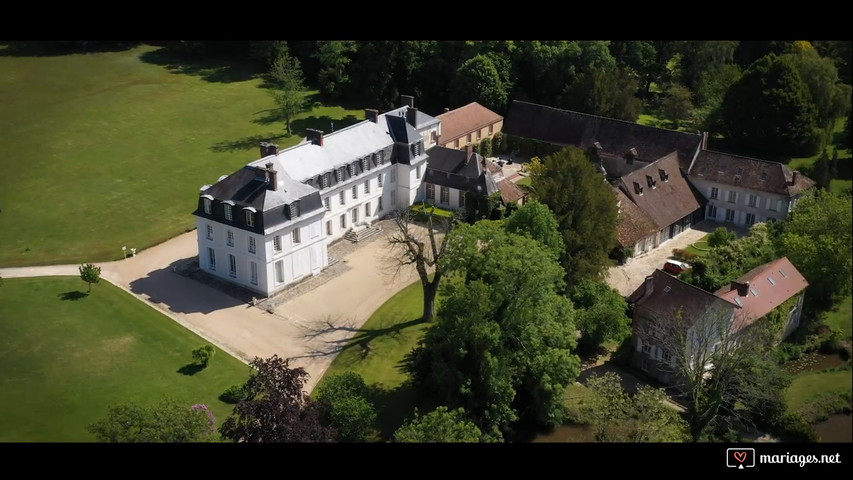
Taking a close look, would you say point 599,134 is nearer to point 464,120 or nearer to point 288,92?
point 464,120

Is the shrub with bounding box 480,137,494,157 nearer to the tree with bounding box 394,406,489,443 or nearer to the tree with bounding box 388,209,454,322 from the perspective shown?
the tree with bounding box 388,209,454,322

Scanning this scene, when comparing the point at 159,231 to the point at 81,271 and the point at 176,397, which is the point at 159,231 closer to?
the point at 81,271

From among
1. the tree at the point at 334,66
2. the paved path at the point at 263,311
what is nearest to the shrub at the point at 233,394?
the paved path at the point at 263,311

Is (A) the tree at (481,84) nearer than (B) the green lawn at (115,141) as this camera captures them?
No

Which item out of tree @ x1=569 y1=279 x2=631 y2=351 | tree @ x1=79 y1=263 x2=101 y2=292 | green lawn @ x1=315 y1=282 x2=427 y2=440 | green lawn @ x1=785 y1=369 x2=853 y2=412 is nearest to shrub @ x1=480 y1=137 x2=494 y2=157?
green lawn @ x1=315 y1=282 x2=427 y2=440

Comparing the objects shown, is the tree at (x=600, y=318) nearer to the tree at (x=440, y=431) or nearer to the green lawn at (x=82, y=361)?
the tree at (x=440, y=431)

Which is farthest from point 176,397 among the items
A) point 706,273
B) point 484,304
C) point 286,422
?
point 706,273

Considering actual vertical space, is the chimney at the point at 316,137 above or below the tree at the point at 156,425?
above
